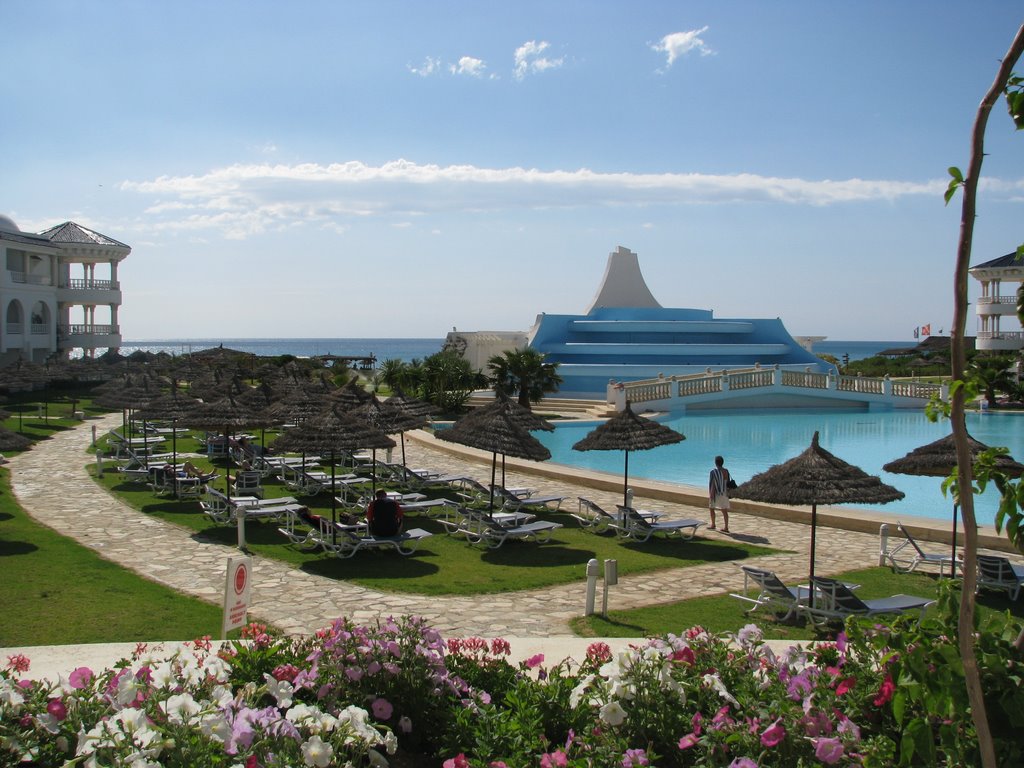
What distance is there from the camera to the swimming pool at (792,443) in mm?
19938

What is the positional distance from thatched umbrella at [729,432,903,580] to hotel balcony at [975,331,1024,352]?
3793 cm

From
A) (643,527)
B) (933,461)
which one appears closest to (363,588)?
(643,527)

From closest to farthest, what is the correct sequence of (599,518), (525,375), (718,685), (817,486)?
(718,685)
(817,486)
(599,518)
(525,375)

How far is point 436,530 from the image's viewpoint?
13.9 m

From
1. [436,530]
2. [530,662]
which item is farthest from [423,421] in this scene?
[530,662]

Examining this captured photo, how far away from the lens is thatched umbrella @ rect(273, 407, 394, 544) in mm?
12078

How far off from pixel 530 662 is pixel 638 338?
39.2m

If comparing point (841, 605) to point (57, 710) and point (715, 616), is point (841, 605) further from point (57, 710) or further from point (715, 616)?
point (57, 710)

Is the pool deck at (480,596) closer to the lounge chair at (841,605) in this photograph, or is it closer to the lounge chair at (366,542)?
the lounge chair at (366,542)

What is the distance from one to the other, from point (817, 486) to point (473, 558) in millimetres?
4999

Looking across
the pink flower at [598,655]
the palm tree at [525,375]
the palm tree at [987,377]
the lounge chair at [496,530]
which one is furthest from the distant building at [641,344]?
the palm tree at [987,377]

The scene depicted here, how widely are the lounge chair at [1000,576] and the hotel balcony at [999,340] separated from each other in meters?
36.4

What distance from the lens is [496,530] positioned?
12.6 metres

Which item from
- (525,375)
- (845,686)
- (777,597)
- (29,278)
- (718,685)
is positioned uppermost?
(29,278)
